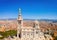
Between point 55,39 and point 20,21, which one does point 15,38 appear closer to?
point 20,21

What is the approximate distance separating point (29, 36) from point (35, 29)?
410 millimetres

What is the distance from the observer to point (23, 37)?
5.98 metres

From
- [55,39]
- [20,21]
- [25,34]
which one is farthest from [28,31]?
[55,39]

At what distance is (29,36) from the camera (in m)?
5.89

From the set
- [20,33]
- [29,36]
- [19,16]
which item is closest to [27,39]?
[29,36]

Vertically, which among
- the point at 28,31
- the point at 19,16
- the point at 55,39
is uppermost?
the point at 19,16

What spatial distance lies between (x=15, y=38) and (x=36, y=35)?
82cm

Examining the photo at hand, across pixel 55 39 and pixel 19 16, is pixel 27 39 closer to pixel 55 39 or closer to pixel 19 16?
pixel 19 16

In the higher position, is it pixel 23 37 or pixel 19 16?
pixel 19 16

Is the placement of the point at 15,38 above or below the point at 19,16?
below

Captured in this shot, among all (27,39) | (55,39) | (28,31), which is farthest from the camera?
(55,39)

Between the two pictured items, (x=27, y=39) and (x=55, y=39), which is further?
(x=55, y=39)

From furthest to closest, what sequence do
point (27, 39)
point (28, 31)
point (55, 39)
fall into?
point (55, 39) → point (28, 31) → point (27, 39)

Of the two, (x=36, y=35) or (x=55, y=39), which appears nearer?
(x=36, y=35)
